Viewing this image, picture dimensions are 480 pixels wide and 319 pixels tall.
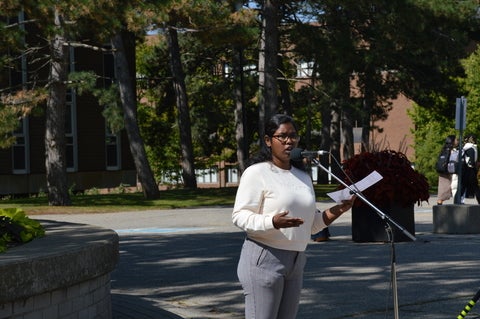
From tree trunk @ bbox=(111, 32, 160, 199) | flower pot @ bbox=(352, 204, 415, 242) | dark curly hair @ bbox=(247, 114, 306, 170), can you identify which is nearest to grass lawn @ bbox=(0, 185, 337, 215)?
tree trunk @ bbox=(111, 32, 160, 199)

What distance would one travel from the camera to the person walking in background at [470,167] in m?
26.0

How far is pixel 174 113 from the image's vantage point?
2633 inches

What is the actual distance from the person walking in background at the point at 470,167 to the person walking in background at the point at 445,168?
1.08ft

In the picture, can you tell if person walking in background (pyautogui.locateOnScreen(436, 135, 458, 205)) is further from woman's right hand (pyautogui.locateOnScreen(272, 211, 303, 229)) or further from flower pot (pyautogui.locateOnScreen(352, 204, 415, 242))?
woman's right hand (pyautogui.locateOnScreen(272, 211, 303, 229))

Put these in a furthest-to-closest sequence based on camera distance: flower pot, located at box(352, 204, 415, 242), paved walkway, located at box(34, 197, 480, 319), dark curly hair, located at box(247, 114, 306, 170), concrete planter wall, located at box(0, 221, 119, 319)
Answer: flower pot, located at box(352, 204, 415, 242)
paved walkway, located at box(34, 197, 480, 319)
concrete planter wall, located at box(0, 221, 119, 319)
dark curly hair, located at box(247, 114, 306, 170)

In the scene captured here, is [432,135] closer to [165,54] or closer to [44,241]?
[165,54]

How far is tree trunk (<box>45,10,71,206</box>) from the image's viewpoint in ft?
104

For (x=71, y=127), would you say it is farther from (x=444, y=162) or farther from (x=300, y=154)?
(x=300, y=154)

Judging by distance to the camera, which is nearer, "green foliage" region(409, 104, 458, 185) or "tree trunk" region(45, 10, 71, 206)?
"tree trunk" region(45, 10, 71, 206)

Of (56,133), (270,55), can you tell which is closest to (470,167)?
(270,55)

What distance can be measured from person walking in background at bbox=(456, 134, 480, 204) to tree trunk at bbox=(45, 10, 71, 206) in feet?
39.1

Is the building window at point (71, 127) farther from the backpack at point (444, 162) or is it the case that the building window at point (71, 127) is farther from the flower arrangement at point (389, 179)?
the flower arrangement at point (389, 179)

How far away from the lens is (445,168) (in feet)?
85.1

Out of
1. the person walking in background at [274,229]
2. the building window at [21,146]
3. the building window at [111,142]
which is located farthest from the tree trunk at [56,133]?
the person walking in background at [274,229]
